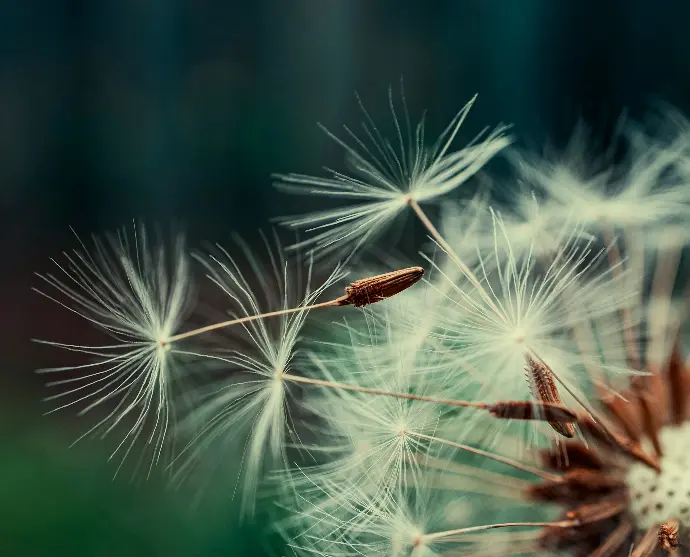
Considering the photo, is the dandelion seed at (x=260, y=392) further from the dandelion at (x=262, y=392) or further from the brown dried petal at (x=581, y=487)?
the brown dried petal at (x=581, y=487)

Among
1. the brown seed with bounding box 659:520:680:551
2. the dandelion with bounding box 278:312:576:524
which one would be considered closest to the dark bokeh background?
the dandelion with bounding box 278:312:576:524

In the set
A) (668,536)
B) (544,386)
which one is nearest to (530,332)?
(544,386)

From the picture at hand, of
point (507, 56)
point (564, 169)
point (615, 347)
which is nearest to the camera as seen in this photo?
point (615, 347)

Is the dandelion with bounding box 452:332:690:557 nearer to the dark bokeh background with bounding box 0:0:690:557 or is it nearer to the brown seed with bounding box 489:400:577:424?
the brown seed with bounding box 489:400:577:424

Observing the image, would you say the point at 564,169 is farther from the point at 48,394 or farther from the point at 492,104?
the point at 48,394

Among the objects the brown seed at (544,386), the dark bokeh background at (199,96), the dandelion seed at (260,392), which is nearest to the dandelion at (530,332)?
the brown seed at (544,386)

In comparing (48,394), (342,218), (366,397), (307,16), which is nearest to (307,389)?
(366,397)

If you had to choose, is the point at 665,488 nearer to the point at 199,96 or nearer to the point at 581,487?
the point at 581,487
